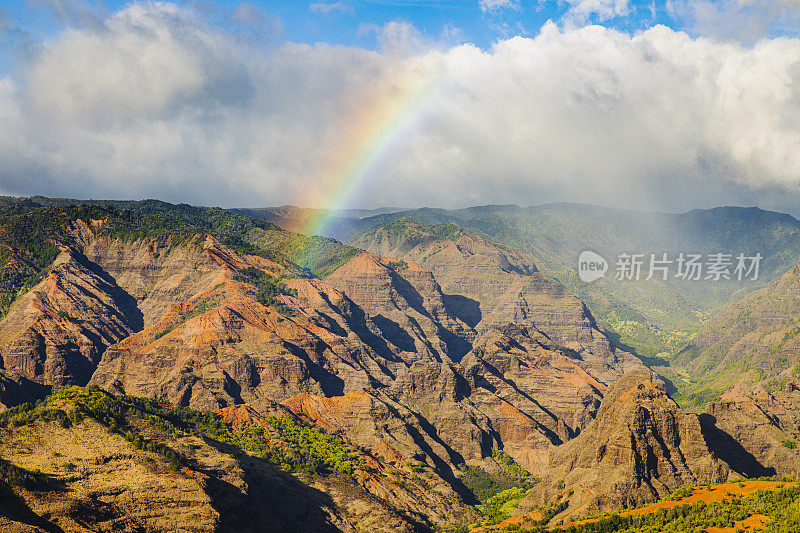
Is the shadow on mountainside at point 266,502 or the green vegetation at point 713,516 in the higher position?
the green vegetation at point 713,516

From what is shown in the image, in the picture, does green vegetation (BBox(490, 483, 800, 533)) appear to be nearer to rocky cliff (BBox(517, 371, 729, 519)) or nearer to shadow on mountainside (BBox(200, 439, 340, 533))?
rocky cliff (BBox(517, 371, 729, 519))

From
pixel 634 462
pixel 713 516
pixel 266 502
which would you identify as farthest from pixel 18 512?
pixel 634 462

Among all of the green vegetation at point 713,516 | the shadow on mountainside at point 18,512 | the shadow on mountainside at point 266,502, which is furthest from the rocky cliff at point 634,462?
the shadow on mountainside at point 18,512

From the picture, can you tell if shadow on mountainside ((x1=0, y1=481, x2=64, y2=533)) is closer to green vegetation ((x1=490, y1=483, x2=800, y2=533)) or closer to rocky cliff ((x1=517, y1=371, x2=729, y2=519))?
green vegetation ((x1=490, y1=483, x2=800, y2=533))

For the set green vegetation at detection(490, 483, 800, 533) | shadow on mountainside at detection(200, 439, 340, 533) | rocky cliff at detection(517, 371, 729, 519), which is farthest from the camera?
rocky cliff at detection(517, 371, 729, 519)

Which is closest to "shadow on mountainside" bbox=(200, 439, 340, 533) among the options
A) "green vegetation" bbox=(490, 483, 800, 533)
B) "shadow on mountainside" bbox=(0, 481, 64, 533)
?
"shadow on mountainside" bbox=(0, 481, 64, 533)

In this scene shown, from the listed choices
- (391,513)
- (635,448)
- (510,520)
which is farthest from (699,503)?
(391,513)

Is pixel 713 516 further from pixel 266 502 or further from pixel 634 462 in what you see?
pixel 266 502

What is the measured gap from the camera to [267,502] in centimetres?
16738

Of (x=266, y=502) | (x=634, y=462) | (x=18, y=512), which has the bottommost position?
(x=266, y=502)

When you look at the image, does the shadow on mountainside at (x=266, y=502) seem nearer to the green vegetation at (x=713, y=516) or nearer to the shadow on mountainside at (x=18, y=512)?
the shadow on mountainside at (x=18, y=512)

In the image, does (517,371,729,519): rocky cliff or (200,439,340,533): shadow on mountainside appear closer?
(200,439,340,533): shadow on mountainside

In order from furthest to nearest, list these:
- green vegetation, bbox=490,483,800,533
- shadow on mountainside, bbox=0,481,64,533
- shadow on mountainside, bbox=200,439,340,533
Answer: shadow on mountainside, bbox=200,439,340,533 → shadow on mountainside, bbox=0,481,64,533 → green vegetation, bbox=490,483,800,533

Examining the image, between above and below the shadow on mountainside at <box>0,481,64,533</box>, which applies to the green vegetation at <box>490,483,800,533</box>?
above
